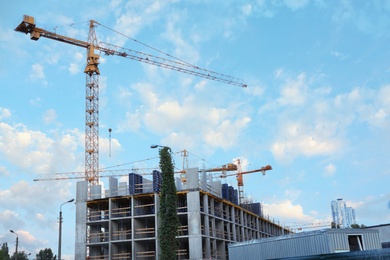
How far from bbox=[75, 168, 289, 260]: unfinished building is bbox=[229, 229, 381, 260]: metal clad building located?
1906cm

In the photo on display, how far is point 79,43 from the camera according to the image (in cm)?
9462

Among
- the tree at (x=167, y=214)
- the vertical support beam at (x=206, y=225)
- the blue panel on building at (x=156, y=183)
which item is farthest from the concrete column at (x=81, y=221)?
the tree at (x=167, y=214)

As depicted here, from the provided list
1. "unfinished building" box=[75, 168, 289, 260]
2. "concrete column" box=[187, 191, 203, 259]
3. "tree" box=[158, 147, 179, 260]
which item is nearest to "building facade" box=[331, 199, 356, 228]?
"unfinished building" box=[75, 168, 289, 260]

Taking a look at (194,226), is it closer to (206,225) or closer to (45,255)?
(206,225)

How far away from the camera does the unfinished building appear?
5669 cm

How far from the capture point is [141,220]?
59.9 metres

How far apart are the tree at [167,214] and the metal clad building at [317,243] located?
9349 mm

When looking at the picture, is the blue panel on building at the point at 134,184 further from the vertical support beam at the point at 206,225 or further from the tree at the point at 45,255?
the tree at the point at 45,255

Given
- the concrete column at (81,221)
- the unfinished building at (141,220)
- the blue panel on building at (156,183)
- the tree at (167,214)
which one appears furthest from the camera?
the concrete column at (81,221)

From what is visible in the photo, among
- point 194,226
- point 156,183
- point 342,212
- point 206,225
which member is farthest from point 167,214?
A: point 342,212

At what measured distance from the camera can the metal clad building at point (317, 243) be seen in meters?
32.6

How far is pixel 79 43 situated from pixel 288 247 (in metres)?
72.7

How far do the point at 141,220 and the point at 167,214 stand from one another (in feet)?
54.7

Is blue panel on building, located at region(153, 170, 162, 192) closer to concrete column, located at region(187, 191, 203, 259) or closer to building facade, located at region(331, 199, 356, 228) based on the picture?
concrete column, located at region(187, 191, 203, 259)
